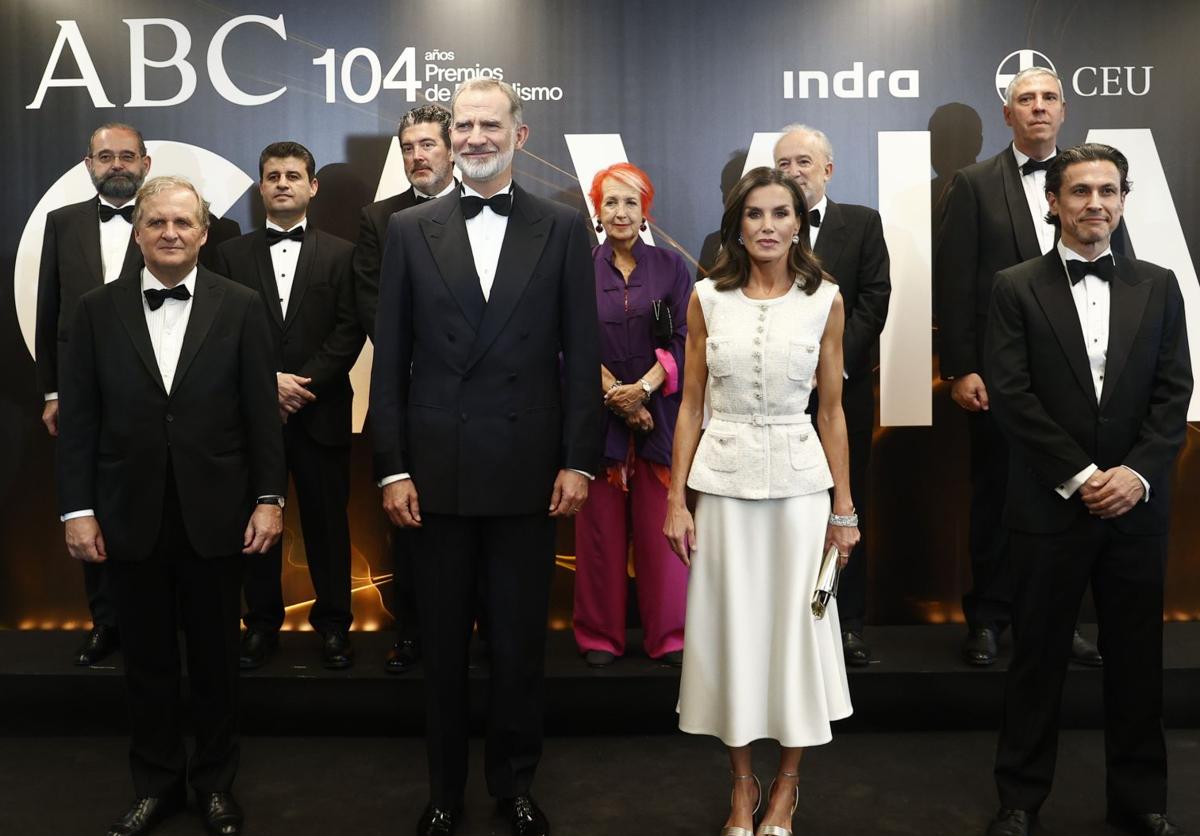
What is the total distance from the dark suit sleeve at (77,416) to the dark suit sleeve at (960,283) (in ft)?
9.45

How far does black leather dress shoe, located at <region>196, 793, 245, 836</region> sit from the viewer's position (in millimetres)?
3186

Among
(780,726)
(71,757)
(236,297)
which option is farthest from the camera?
(71,757)

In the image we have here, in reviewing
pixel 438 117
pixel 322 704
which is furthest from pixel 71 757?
pixel 438 117

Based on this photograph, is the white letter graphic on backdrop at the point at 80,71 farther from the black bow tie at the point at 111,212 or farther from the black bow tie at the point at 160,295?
the black bow tie at the point at 160,295

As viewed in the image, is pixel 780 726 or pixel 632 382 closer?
pixel 780 726

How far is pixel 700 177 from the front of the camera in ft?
15.9

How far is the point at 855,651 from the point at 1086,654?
2.75 feet

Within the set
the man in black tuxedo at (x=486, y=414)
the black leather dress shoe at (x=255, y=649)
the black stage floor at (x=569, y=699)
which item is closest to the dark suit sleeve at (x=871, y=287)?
the black stage floor at (x=569, y=699)

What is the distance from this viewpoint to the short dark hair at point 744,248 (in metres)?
3.00

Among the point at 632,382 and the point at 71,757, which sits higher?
the point at 632,382

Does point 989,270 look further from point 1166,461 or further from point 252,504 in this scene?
point 252,504

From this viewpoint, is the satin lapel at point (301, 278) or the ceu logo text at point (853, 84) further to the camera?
the ceu logo text at point (853, 84)

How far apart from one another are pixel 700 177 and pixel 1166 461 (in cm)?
243

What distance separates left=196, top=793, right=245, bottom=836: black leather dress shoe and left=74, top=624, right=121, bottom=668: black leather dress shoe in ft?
3.86
